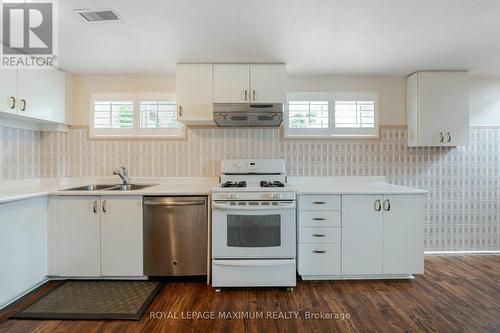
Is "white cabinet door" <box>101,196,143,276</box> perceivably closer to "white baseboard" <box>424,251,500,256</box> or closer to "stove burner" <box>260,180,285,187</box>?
"stove burner" <box>260,180,285,187</box>

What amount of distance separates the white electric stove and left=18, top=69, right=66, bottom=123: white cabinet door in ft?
6.28

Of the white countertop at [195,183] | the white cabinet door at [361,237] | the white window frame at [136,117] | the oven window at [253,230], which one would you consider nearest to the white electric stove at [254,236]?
the oven window at [253,230]

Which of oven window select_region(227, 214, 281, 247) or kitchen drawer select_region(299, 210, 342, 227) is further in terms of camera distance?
kitchen drawer select_region(299, 210, 342, 227)

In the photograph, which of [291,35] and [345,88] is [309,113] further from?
[291,35]

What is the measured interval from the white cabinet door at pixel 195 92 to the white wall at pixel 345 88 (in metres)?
0.47

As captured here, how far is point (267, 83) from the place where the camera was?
114 inches

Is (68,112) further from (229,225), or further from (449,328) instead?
(449,328)

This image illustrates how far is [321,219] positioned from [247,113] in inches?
50.2

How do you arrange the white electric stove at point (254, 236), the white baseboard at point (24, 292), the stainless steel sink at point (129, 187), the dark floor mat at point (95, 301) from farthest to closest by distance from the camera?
the stainless steel sink at point (129, 187), the white electric stove at point (254, 236), the white baseboard at point (24, 292), the dark floor mat at point (95, 301)

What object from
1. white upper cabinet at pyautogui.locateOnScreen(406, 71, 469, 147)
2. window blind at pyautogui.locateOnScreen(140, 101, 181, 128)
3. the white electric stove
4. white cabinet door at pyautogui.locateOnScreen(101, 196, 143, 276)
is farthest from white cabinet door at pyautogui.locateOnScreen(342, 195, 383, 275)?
window blind at pyautogui.locateOnScreen(140, 101, 181, 128)

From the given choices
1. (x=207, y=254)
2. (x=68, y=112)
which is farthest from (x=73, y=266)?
(x=68, y=112)

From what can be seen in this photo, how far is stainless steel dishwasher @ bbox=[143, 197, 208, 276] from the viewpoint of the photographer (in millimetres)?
2631

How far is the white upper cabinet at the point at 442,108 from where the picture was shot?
312 cm

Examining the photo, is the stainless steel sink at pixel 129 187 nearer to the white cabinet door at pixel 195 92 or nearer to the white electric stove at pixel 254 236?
the white cabinet door at pixel 195 92
